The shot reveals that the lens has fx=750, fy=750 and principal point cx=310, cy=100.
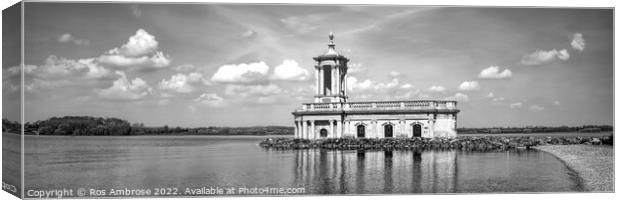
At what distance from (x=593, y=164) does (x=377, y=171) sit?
686 centimetres

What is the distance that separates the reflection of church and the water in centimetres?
421

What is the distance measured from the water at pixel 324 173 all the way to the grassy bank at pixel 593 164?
0.44 metres

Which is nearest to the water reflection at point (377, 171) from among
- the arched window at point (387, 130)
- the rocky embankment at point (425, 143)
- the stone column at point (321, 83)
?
the rocky embankment at point (425, 143)

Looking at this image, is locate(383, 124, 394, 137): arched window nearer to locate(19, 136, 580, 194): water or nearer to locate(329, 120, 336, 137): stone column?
locate(329, 120, 336, 137): stone column

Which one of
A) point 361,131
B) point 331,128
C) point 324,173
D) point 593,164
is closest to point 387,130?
point 361,131

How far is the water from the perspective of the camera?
2066cm

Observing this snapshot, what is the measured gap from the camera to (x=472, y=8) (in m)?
21.4

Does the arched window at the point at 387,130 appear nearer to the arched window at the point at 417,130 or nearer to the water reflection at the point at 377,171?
the arched window at the point at 417,130

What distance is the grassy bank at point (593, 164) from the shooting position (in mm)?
21459

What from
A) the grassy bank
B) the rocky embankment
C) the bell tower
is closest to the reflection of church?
the bell tower

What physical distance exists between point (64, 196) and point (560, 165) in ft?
53.0

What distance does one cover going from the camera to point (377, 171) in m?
24.2

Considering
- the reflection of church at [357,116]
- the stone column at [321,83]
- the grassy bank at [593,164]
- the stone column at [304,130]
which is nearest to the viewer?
the grassy bank at [593,164]

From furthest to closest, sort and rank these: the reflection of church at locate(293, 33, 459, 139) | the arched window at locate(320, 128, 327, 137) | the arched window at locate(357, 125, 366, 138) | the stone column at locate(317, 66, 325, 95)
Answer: the arched window at locate(320, 128, 327, 137) < the arched window at locate(357, 125, 366, 138) < the stone column at locate(317, 66, 325, 95) < the reflection of church at locate(293, 33, 459, 139)
